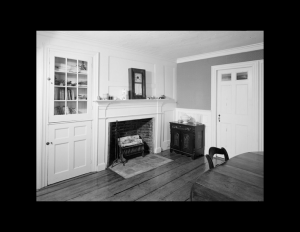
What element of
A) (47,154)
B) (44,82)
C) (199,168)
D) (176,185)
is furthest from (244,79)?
(47,154)

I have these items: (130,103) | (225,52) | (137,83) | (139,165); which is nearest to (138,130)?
(130,103)

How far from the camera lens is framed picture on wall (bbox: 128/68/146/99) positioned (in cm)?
383

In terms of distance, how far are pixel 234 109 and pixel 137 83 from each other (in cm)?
224

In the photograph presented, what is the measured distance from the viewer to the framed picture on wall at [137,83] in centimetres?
383

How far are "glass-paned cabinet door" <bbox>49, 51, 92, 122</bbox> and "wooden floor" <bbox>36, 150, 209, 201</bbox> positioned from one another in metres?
1.10

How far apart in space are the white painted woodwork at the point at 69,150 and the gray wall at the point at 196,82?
2668 mm

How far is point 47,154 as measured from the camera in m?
2.83

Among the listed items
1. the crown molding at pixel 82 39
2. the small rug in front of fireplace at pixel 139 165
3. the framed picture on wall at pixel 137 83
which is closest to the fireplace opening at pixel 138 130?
the small rug in front of fireplace at pixel 139 165

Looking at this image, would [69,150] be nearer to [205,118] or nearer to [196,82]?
[205,118]

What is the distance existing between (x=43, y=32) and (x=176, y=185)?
3.15 meters

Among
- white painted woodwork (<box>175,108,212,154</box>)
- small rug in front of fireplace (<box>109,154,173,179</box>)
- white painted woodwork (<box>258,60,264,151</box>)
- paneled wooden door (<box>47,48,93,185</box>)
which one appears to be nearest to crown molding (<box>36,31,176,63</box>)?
paneled wooden door (<box>47,48,93,185</box>)

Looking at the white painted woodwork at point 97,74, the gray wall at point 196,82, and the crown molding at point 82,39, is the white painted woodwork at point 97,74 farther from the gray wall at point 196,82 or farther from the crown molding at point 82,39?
the gray wall at point 196,82

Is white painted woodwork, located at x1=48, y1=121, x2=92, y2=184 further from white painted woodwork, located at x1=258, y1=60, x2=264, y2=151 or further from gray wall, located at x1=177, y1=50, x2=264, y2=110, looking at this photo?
white painted woodwork, located at x1=258, y1=60, x2=264, y2=151

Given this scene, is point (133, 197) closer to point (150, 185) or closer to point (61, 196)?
point (150, 185)
